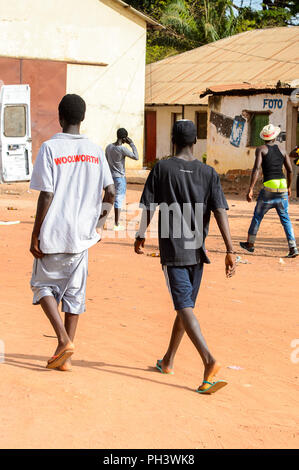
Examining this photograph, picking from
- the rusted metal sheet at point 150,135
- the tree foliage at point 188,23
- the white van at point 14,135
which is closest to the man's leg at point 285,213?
the white van at point 14,135

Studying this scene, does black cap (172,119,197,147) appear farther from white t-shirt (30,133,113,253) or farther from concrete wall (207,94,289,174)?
concrete wall (207,94,289,174)

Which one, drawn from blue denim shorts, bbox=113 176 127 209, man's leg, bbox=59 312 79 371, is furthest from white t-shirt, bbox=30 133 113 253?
blue denim shorts, bbox=113 176 127 209

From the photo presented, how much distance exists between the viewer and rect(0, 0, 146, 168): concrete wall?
23739 mm

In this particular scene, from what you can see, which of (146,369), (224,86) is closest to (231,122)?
(224,86)

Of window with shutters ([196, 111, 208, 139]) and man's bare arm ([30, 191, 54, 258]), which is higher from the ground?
window with shutters ([196, 111, 208, 139])

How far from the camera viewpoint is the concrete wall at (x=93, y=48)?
2374cm

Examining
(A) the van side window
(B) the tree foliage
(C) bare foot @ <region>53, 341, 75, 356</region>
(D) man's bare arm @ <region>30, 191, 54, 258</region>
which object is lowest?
(C) bare foot @ <region>53, 341, 75, 356</region>

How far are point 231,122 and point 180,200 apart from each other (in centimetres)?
1923

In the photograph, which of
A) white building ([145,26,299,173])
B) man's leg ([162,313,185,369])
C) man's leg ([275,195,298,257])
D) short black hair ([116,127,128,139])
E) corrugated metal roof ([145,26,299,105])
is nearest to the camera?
man's leg ([162,313,185,369])

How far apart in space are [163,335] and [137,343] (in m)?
0.38

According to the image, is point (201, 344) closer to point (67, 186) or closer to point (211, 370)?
point (211, 370)

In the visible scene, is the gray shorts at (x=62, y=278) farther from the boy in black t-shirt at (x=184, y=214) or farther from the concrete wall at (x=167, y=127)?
the concrete wall at (x=167, y=127)

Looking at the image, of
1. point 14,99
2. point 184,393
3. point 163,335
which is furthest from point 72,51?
point 184,393

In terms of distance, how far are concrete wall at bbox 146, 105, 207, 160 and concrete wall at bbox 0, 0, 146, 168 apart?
16.5 feet
